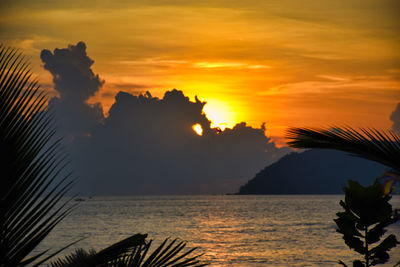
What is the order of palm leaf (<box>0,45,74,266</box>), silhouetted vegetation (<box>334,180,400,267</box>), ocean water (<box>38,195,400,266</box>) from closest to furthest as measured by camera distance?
palm leaf (<box>0,45,74,266</box>), silhouetted vegetation (<box>334,180,400,267</box>), ocean water (<box>38,195,400,266</box>)

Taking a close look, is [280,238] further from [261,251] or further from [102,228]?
[102,228]

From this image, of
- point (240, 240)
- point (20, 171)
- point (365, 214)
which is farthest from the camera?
point (240, 240)

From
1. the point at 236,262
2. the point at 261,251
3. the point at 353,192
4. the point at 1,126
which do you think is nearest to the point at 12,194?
the point at 1,126

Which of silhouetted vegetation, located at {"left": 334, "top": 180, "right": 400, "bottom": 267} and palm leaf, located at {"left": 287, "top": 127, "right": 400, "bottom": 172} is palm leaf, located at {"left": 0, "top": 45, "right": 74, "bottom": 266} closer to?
palm leaf, located at {"left": 287, "top": 127, "right": 400, "bottom": 172}

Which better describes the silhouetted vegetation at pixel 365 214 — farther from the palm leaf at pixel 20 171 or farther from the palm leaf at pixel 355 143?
the palm leaf at pixel 20 171

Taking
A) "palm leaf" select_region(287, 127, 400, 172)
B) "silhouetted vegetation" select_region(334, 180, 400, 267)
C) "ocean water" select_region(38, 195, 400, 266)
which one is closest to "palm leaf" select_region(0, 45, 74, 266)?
"palm leaf" select_region(287, 127, 400, 172)

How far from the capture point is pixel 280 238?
253 ft

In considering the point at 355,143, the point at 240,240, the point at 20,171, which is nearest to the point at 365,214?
the point at 355,143

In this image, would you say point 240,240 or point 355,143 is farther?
point 240,240

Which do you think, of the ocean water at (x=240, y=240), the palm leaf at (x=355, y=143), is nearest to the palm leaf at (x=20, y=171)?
the palm leaf at (x=355, y=143)

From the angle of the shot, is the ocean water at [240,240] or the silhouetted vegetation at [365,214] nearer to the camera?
the silhouetted vegetation at [365,214]

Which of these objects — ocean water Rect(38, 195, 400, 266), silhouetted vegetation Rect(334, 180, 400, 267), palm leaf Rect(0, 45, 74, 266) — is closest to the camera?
palm leaf Rect(0, 45, 74, 266)

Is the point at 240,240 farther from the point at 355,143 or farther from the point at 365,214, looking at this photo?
the point at 355,143

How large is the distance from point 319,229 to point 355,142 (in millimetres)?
87447
